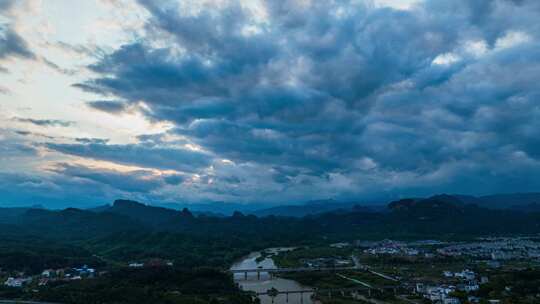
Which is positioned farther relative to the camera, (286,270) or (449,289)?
(286,270)

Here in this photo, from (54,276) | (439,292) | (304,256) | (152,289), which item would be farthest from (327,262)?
(54,276)

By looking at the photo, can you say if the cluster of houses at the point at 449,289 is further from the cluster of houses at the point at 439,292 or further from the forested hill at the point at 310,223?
the forested hill at the point at 310,223

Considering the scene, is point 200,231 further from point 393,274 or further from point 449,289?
point 449,289

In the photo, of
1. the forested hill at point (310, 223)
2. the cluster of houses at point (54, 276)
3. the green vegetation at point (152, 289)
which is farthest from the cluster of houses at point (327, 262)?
the forested hill at point (310, 223)

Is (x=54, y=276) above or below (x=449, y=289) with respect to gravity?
above

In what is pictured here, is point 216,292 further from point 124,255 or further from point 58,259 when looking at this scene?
point 124,255

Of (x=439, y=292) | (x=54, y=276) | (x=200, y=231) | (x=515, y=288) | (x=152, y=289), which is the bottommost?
(x=439, y=292)

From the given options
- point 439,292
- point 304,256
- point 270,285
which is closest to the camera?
point 439,292

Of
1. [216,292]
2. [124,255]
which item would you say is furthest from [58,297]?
[124,255]
